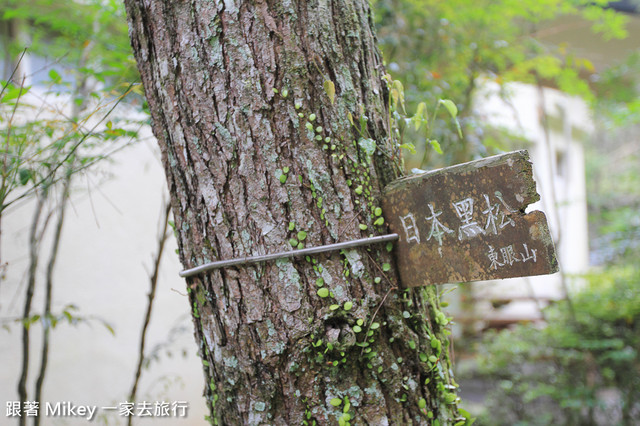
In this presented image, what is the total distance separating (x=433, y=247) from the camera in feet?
3.30

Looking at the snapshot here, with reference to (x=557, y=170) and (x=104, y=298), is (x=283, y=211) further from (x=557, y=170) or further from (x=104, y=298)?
(x=557, y=170)

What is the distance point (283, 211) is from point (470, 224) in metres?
0.37

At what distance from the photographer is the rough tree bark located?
99 cm

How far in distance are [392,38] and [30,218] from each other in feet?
8.26

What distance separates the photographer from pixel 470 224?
968 mm

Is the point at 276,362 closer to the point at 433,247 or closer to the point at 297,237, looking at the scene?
the point at 297,237

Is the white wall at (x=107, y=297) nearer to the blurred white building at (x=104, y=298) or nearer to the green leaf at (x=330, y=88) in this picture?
the blurred white building at (x=104, y=298)

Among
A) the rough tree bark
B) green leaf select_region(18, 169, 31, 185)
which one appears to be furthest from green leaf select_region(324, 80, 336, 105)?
green leaf select_region(18, 169, 31, 185)

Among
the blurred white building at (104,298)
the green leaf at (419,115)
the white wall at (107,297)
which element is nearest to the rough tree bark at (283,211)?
the green leaf at (419,115)

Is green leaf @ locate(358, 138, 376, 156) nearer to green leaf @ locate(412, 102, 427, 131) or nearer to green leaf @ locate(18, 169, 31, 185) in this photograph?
green leaf @ locate(412, 102, 427, 131)

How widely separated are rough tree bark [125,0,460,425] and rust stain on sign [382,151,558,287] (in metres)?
0.06

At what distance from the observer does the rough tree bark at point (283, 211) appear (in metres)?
0.99

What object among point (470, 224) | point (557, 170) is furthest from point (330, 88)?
point (557, 170)

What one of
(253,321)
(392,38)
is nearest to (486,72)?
(392,38)
